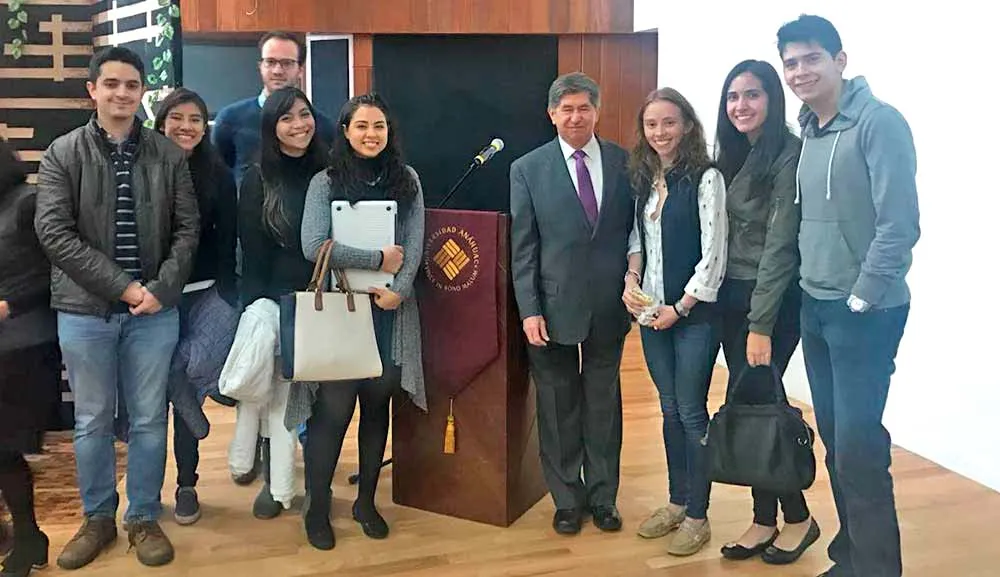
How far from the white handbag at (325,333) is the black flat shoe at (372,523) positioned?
0.55m

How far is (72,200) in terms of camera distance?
8.64 ft

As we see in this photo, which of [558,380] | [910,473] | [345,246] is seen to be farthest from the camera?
[910,473]

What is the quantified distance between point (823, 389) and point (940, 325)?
1384 mm

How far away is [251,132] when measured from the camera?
3.38 meters

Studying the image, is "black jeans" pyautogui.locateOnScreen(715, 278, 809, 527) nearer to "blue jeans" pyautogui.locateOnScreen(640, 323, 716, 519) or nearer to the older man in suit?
"blue jeans" pyautogui.locateOnScreen(640, 323, 716, 519)

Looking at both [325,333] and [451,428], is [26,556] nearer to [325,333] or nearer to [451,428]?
[325,333]

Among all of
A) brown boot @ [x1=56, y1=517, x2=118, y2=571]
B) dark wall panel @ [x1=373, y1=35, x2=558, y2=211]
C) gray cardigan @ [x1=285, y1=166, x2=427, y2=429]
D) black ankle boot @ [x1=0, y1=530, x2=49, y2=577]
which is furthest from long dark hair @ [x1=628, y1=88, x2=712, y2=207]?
dark wall panel @ [x1=373, y1=35, x2=558, y2=211]

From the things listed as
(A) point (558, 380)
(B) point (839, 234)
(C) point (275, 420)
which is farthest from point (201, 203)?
(B) point (839, 234)

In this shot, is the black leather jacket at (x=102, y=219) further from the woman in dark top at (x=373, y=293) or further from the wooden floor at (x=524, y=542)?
the wooden floor at (x=524, y=542)

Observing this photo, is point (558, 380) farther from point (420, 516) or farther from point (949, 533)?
point (949, 533)

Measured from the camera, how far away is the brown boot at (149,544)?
9.26ft

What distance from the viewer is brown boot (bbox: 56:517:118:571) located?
9.17 feet

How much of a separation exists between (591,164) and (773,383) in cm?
87

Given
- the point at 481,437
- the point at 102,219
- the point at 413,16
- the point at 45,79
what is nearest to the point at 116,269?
Result: the point at 102,219
